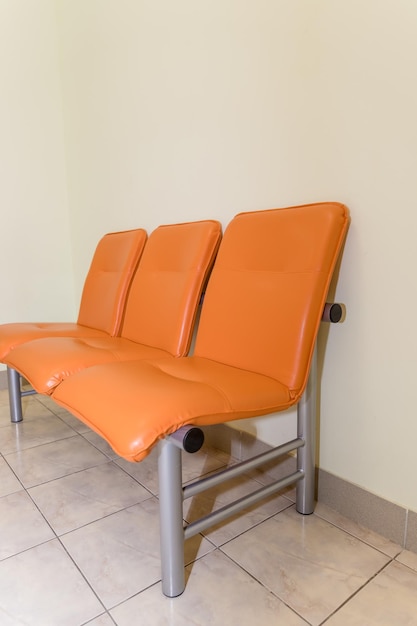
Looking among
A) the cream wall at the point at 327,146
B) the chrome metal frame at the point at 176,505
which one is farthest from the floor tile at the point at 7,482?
the cream wall at the point at 327,146

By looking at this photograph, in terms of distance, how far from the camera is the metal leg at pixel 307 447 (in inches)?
45.6

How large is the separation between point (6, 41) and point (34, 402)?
2152mm

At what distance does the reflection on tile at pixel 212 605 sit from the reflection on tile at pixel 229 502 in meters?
0.14

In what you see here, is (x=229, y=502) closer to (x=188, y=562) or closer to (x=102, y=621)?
(x=188, y=562)

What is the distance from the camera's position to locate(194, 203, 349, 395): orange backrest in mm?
1062

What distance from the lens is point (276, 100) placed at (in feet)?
4.26

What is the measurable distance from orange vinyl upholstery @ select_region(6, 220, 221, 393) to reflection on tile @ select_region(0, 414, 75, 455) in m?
0.49

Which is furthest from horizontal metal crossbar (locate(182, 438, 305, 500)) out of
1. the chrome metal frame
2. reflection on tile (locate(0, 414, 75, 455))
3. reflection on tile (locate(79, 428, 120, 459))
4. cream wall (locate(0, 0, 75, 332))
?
cream wall (locate(0, 0, 75, 332))

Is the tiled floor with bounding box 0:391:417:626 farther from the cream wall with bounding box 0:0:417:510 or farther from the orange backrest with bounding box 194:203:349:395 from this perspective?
the orange backrest with bounding box 194:203:349:395

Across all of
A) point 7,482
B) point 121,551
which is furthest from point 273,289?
point 7,482

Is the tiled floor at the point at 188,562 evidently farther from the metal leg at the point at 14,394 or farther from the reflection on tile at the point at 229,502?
the metal leg at the point at 14,394

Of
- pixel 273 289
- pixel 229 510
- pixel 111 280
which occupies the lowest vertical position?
pixel 229 510

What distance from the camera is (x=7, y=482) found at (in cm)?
143

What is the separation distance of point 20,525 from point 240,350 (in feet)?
2.76
